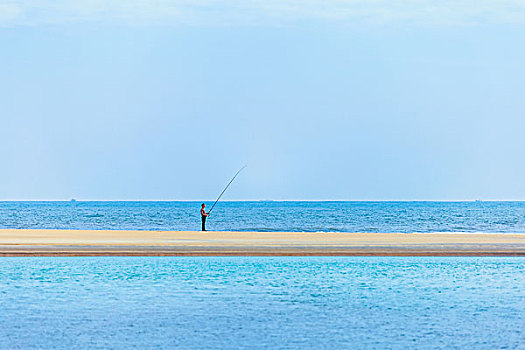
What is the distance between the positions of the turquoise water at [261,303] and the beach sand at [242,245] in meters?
1.23

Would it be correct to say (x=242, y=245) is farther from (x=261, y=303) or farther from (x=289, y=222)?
(x=289, y=222)

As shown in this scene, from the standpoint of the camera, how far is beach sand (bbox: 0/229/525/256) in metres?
26.4

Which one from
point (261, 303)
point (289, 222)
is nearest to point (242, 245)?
point (261, 303)

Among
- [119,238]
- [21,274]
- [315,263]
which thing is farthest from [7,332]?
[119,238]

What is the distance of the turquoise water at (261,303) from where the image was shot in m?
12.8

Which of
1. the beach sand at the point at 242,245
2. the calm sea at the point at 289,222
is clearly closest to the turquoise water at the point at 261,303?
the beach sand at the point at 242,245

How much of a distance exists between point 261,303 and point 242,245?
491 inches

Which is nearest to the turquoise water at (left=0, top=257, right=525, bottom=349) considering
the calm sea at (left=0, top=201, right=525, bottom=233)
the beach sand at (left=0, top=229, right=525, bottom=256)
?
the beach sand at (left=0, top=229, right=525, bottom=256)

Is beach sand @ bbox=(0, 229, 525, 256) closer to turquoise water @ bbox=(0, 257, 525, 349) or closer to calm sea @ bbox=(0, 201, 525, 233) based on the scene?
turquoise water @ bbox=(0, 257, 525, 349)

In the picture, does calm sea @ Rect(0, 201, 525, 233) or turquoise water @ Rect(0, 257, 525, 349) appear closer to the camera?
turquoise water @ Rect(0, 257, 525, 349)

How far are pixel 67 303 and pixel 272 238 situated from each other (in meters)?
17.8

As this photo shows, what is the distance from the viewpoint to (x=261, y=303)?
16547 mm

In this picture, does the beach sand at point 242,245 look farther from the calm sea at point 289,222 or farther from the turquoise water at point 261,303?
the calm sea at point 289,222

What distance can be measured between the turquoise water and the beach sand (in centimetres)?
123
